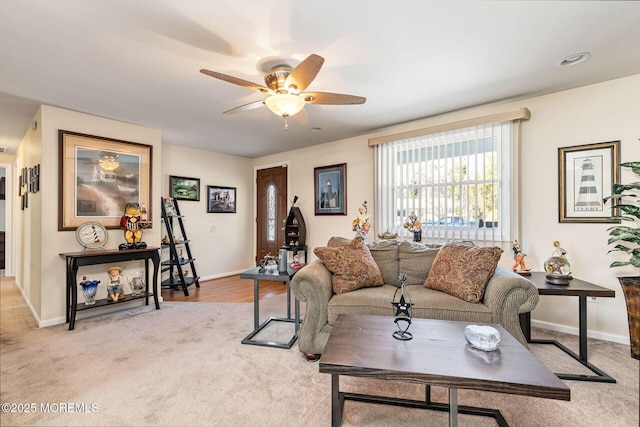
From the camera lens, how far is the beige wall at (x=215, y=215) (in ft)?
16.1

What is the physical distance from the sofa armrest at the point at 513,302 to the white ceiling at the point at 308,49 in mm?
1730

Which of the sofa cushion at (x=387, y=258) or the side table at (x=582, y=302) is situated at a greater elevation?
the sofa cushion at (x=387, y=258)

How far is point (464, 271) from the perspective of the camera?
226cm

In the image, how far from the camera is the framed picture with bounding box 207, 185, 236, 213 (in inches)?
207

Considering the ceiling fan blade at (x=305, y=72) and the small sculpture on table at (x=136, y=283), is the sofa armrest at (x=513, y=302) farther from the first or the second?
the small sculpture on table at (x=136, y=283)

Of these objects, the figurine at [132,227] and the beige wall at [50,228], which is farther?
the figurine at [132,227]

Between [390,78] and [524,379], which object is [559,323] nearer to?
[524,379]

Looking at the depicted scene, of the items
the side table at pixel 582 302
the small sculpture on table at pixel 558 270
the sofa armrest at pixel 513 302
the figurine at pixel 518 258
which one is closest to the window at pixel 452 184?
the figurine at pixel 518 258

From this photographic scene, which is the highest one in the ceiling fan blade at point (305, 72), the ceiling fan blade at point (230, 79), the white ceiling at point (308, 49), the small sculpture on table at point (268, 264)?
the white ceiling at point (308, 49)

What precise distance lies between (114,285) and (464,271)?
3.82 metres

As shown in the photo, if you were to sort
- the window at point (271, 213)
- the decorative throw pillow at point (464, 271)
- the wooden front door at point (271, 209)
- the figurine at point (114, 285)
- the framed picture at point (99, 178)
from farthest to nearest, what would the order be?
the window at point (271, 213) → the wooden front door at point (271, 209) → the figurine at point (114, 285) → the framed picture at point (99, 178) → the decorative throw pillow at point (464, 271)

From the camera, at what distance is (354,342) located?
1488 millimetres

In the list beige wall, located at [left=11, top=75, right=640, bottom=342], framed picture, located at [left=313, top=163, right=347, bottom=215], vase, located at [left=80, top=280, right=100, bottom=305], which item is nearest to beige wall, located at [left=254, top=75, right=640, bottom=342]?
beige wall, located at [left=11, top=75, right=640, bottom=342]

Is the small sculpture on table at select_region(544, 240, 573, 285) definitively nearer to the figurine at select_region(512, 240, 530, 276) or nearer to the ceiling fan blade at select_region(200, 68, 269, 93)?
the figurine at select_region(512, 240, 530, 276)
